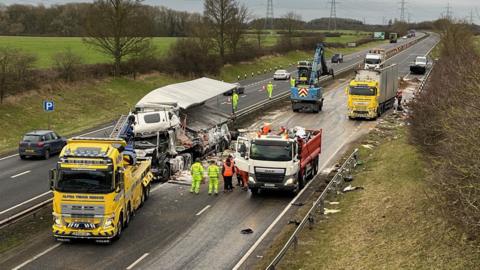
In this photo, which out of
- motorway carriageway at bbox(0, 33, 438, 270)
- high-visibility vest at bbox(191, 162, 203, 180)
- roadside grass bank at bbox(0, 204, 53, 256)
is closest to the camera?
motorway carriageway at bbox(0, 33, 438, 270)

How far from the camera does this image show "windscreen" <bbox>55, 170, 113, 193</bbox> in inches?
695

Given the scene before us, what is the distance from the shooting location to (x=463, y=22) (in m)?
70.9

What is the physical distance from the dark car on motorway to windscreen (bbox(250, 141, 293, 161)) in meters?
13.9

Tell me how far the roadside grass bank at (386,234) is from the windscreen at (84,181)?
224 inches

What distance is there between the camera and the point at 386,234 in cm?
1695

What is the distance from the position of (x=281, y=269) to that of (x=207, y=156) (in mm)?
16905

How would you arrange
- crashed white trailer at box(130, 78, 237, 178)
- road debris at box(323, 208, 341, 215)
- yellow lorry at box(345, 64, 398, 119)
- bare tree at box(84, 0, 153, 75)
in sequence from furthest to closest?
bare tree at box(84, 0, 153, 75) < yellow lorry at box(345, 64, 398, 119) < crashed white trailer at box(130, 78, 237, 178) < road debris at box(323, 208, 341, 215)

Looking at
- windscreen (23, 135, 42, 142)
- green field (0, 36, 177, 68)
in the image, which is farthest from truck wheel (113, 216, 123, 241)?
green field (0, 36, 177, 68)

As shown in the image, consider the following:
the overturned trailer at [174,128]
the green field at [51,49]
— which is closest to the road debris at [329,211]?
the overturned trailer at [174,128]

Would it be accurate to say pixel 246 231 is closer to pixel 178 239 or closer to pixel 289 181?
pixel 178 239

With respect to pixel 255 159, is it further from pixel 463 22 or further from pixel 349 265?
pixel 463 22

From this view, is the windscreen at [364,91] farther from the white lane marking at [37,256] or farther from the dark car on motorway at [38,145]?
the white lane marking at [37,256]

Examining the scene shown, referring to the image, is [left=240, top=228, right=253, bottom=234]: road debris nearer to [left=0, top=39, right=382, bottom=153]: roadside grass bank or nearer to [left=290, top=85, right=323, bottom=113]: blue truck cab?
[left=0, top=39, right=382, bottom=153]: roadside grass bank

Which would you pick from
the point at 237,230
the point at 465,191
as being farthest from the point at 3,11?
the point at 465,191
